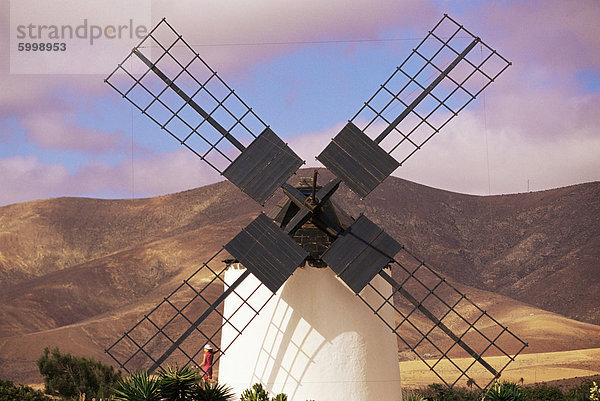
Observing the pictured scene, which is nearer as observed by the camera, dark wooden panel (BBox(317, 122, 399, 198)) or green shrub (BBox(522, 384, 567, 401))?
dark wooden panel (BBox(317, 122, 399, 198))

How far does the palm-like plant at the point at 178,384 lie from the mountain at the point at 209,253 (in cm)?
3311

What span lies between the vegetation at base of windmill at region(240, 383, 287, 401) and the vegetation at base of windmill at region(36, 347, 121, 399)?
31.3 ft

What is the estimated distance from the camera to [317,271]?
49.4 ft

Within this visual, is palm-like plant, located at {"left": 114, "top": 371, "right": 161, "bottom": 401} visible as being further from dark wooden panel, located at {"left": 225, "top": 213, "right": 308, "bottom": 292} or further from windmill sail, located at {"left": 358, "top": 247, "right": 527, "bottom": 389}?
windmill sail, located at {"left": 358, "top": 247, "right": 527, "bottom": 389}

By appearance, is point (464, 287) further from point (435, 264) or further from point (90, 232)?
point (90, 232)

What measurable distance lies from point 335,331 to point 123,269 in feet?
184

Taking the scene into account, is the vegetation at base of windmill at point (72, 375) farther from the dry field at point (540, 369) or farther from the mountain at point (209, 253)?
the mountain at point (209, 253)

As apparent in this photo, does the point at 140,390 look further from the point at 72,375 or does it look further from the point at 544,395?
the point at 544,395

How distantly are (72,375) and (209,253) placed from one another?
44641 mm

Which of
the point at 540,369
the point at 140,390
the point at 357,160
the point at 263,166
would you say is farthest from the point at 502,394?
the point at 540,369

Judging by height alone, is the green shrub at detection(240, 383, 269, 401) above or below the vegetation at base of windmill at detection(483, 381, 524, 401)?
below

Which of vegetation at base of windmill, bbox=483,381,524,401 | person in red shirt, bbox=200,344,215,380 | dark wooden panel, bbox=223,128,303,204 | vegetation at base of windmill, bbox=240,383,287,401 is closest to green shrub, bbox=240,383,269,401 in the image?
vegetation at base of windmill, bbox=240,383,287,401

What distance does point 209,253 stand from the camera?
68000 millimetres

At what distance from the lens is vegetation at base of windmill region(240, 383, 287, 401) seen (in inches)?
542
